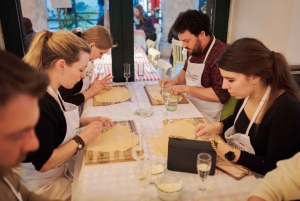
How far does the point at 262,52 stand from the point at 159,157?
0.77 meters

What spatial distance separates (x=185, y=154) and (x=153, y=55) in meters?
2.10

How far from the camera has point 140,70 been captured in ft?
8.65

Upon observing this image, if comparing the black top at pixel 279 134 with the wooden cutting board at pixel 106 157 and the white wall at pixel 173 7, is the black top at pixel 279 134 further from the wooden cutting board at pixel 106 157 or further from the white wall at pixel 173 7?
the white wall at pixel 173 7

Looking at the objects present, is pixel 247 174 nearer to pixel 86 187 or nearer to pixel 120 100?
pixel 86 187

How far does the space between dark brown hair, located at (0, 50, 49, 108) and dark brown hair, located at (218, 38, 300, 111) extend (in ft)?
3.43

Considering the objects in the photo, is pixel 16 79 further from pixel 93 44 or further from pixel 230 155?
pixel 93 44

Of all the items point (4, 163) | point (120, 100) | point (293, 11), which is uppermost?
point (293, 11)

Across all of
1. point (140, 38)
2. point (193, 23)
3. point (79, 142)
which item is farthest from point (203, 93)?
point (79, 142)

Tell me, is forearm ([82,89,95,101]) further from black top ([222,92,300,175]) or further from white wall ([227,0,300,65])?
white wall ([227,0,300,65])

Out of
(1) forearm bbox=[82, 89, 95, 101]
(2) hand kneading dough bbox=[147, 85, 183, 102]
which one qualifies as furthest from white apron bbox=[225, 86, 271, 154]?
(1) forearm bbox=[82, 89, 95, 101]

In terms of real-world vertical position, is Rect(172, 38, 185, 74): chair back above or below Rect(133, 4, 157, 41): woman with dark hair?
below

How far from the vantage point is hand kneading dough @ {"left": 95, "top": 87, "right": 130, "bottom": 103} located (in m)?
2.18

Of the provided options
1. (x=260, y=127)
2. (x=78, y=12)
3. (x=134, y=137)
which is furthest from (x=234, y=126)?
(x=78, y=12)

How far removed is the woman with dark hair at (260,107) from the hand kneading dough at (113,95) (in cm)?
87
